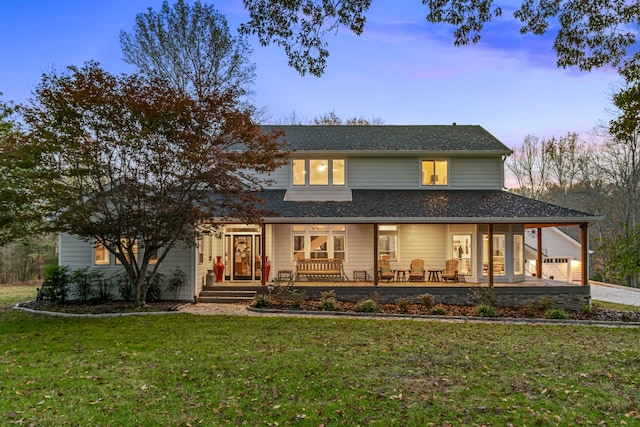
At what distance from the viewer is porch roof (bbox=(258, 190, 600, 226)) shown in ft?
48.2

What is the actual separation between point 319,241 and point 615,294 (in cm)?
1488

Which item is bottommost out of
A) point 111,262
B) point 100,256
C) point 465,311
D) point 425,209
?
point 465,311

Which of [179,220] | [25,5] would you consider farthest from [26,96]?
[179,220]

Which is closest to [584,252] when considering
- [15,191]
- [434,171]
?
[434,171]

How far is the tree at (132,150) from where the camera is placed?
457 inches

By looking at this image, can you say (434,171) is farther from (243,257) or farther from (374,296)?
(243,257)

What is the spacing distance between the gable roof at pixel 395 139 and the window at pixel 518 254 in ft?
12.3

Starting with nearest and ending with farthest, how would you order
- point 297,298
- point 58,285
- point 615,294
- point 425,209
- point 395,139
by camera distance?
point 297,298 → point 58,285 → point 425,209 → point 395,139 → point 615,294

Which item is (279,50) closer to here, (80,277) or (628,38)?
(628,38)

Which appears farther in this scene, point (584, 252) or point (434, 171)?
point (434, 171)

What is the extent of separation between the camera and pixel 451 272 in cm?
1641

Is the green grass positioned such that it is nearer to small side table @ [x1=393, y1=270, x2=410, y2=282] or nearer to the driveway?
small side table @ [x1=393, y1=270, x2=410, y2=282]

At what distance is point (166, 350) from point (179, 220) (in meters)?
5.13

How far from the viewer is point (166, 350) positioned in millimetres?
7965
